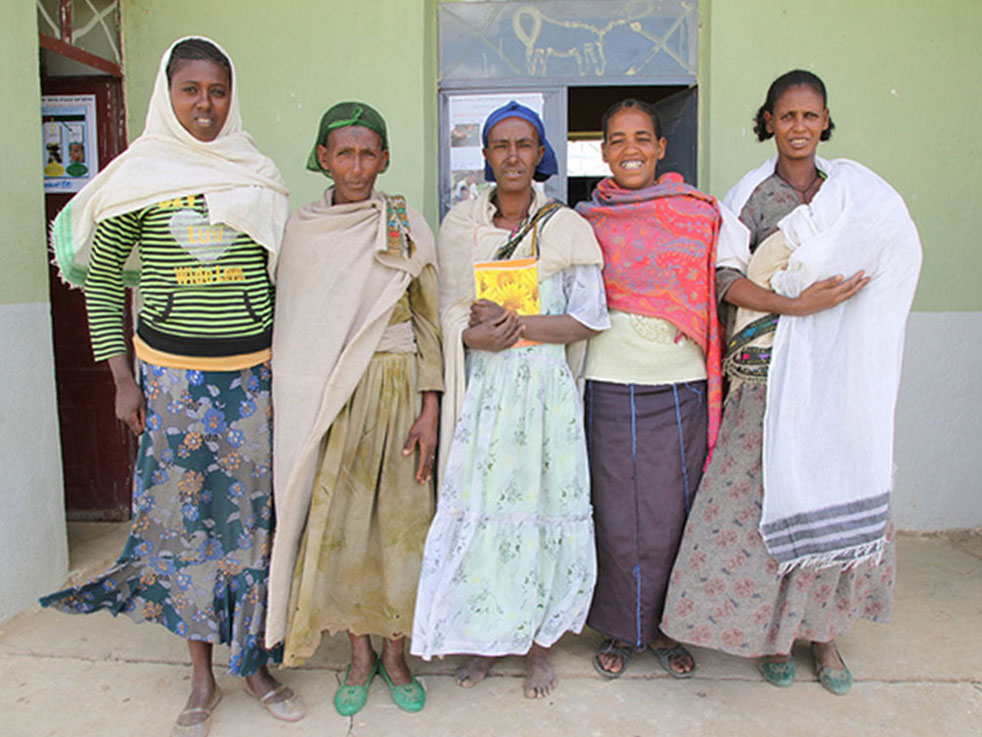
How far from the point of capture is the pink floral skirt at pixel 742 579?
2.51 metres

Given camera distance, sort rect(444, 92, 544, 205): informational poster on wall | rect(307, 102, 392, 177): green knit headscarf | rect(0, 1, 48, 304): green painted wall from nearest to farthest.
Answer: rect(307, 102, 392, 177): green knit headscarf
rect(0, 1, 48, 304): green painted wall
rect(444, 92, 544, 205): informational poster on wall

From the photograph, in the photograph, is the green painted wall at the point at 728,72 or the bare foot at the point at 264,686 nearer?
the bare foot at the point at 264,686

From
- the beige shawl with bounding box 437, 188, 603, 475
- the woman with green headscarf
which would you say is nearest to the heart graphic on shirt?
the woman with green headscarf

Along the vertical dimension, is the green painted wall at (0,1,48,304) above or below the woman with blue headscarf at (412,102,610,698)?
above

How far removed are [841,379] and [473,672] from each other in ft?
5.06

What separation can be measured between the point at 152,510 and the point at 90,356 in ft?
6.76

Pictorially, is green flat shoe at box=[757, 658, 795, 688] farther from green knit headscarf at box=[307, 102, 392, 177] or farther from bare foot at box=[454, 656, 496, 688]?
green knit headscarf at box=[307, 102, 392, 177]

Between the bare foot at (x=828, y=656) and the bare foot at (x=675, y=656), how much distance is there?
423mm

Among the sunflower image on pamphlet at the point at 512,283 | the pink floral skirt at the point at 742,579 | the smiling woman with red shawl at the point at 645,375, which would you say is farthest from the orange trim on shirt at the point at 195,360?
the pink floral skirt at the point at 742,579

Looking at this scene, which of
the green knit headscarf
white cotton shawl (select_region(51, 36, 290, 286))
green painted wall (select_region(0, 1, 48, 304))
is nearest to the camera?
white cotton shawl (select_region(51, 36, 290, 286))

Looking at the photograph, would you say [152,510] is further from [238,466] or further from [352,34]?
[352,34]

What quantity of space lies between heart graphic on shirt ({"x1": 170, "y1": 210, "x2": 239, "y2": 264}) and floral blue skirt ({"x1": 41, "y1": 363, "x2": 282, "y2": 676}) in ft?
1.15

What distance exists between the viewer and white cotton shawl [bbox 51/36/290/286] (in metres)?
2.19

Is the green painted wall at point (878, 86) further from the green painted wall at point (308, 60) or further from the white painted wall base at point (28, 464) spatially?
the white painted wall base at point (28, 464)
